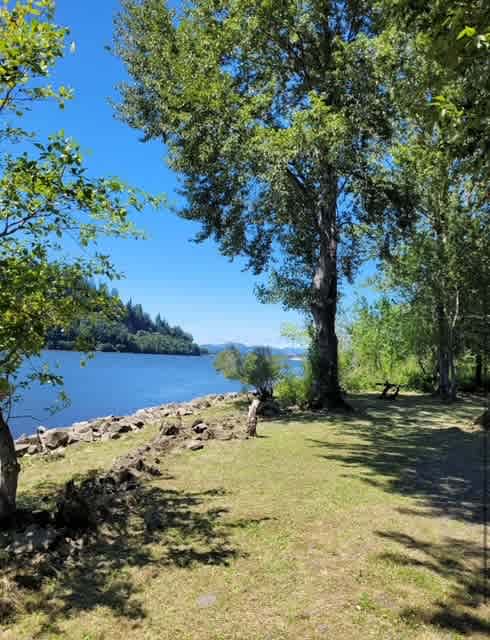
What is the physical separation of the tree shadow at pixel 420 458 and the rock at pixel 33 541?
16.7ft

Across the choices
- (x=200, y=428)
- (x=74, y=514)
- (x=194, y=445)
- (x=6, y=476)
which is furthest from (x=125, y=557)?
(x=200, y=428)

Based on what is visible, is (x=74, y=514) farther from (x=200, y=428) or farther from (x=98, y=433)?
(x=98, y=433)

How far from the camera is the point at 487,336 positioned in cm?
2230

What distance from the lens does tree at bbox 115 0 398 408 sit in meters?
15.4

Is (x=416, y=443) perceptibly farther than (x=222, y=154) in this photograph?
No

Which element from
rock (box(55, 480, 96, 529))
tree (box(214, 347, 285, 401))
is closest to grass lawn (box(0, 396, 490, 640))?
rock (box(55, 480, 96, 529))

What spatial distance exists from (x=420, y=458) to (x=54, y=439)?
390 inches

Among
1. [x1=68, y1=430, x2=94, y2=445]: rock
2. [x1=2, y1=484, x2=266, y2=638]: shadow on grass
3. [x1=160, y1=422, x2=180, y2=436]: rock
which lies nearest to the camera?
[x1=2, y1=484, x2=266, y2=638]: shadow on grass

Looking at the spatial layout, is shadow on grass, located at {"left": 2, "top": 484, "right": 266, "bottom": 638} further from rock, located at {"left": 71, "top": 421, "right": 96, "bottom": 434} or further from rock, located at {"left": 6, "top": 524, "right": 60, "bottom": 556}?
rock, located at {"left": 71, "top": 421, "right": 96, "bottom": 434}

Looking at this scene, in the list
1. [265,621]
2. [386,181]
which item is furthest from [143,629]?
[386,181]

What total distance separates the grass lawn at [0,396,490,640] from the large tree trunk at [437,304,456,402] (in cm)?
1247

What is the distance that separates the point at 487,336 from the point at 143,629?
74.4ft

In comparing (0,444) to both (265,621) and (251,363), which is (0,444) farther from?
(251,363)

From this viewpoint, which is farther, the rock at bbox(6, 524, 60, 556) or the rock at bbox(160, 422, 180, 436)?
the rock at bbox(160, 422, 180, 436)
